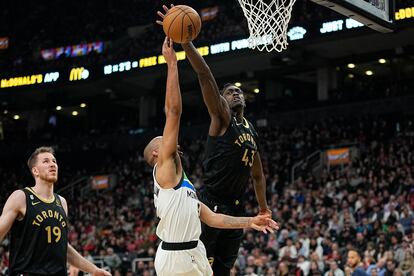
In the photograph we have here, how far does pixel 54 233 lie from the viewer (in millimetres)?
6164

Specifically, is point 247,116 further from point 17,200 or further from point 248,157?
point 17,200

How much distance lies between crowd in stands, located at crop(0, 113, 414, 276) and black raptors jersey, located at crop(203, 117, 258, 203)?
7.00 m

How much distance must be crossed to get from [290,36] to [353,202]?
6.34 metres

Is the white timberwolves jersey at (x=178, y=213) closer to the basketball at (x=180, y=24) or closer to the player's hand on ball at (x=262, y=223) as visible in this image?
the player's hand on ball at (x=262, y=223)

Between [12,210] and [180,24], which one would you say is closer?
[180,24]

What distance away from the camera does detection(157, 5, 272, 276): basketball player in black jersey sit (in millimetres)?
6688

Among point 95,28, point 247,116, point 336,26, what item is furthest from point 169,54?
point 95,28

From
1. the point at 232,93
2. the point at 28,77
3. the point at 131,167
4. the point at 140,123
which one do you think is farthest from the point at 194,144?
the point at 232,93

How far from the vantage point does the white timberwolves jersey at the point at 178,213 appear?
5.42 m

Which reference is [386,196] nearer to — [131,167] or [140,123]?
[131,167]

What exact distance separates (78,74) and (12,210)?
21.1 meters

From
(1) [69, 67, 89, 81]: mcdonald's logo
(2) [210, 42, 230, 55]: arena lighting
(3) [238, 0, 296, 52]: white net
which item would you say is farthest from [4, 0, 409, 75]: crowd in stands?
(3) [238, 0, 296, 52]: white net

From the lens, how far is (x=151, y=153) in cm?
554

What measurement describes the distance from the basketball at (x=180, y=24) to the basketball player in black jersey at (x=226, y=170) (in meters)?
0.99
